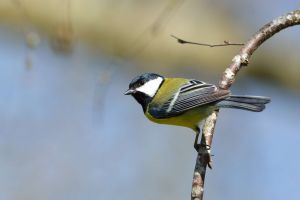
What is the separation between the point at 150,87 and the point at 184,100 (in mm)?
296

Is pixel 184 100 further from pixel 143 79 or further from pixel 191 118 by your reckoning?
pixel 143 79

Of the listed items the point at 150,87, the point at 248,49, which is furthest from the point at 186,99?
the point at 248,49

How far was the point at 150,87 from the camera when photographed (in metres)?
4.10

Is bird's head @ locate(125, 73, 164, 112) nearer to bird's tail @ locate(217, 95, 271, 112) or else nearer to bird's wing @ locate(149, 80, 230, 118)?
bird's wing @ locate(149, 80, 230, 118)

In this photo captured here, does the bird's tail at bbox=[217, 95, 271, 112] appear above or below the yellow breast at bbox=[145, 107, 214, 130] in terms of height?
above

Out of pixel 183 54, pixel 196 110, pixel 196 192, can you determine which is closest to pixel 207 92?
pixel 196 110

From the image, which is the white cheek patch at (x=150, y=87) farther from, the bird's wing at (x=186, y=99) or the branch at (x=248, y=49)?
the branch at (x=248, y=49)

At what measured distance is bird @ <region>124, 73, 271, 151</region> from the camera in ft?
12.0

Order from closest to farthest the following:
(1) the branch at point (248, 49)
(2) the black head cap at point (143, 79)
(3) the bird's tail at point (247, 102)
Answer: (1) the branch at point (248, 49), (3) the bird's tail at point (247, 102), (2) the black head cap at point (143, 79)

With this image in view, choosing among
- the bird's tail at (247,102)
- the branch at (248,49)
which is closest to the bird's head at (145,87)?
the bird's tail at (247,102)

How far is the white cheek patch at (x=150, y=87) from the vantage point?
161 inches

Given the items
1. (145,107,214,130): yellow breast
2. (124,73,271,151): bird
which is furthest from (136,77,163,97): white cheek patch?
(145,107,214,130): yellow breast

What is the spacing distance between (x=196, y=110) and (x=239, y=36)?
3504mm

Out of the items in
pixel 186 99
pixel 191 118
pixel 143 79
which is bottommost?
pixel 191 118
